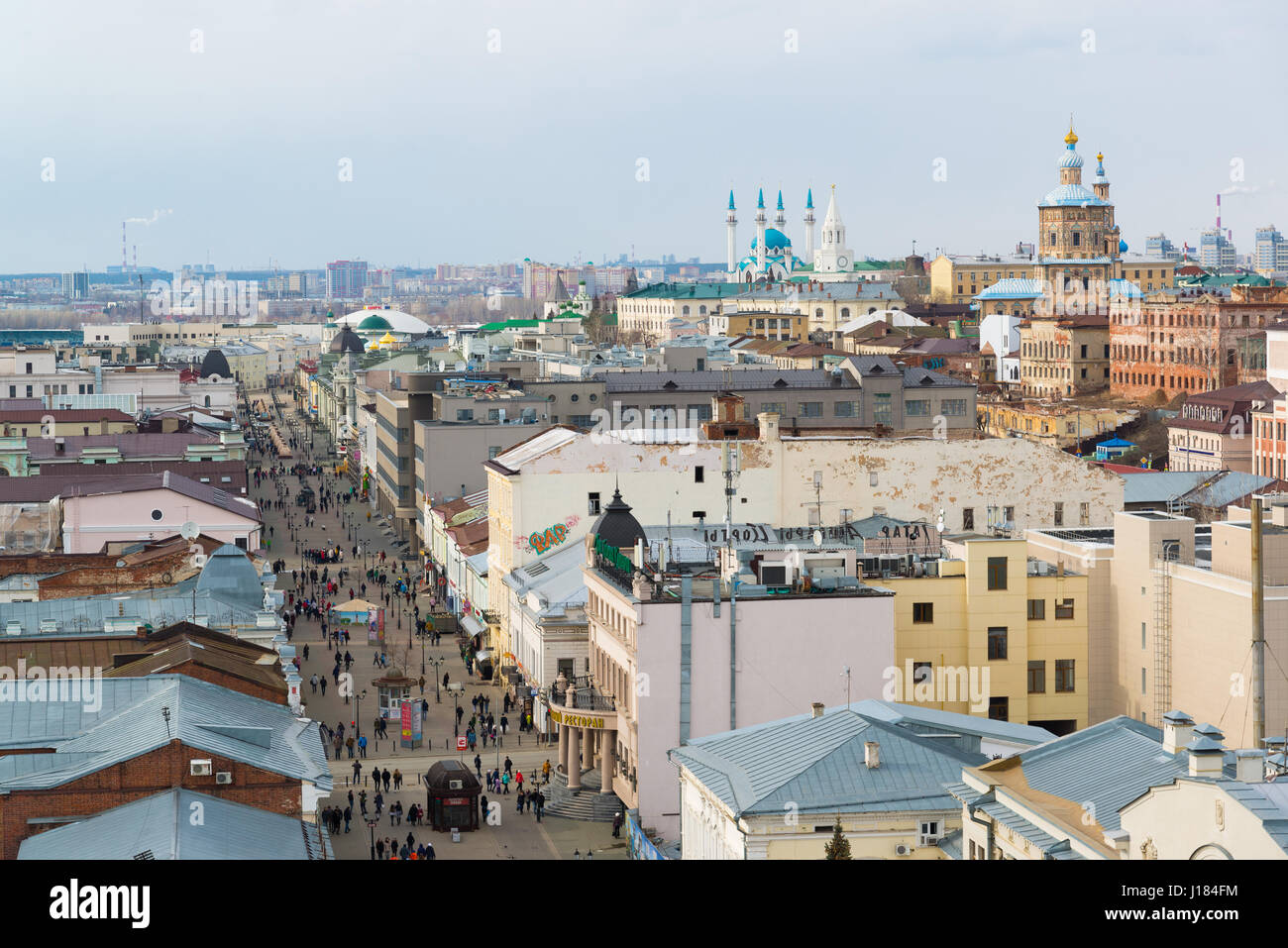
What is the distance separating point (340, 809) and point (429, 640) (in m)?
20.0

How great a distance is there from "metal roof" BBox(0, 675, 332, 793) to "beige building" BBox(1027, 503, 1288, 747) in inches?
483

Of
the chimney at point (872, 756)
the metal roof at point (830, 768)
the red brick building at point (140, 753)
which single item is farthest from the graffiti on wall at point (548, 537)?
the chimney at point (872, 756)

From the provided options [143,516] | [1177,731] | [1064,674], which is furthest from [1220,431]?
[1177,731]

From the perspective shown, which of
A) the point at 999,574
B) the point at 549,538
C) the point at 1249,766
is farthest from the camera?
the point at 549,538

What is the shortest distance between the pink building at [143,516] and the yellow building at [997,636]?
23.7 m

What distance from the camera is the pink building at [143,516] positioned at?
51.8 meters

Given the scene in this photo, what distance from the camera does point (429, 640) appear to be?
5353cm

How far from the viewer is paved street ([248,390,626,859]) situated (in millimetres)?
32062

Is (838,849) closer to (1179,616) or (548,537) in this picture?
(1179,616)

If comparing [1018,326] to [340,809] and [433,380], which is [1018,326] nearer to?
[433,380]

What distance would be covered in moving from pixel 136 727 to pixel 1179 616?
15550mm

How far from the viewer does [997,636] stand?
33.3 m
